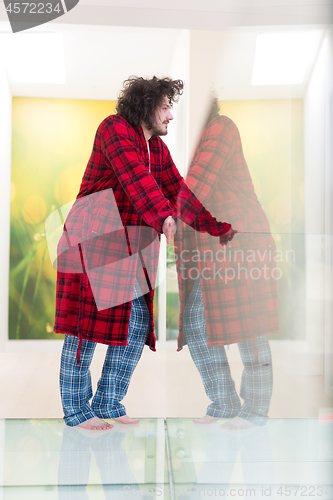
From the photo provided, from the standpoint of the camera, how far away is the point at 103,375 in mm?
1231

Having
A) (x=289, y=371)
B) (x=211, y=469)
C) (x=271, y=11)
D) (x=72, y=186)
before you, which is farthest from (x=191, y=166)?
(x=72, y=186)

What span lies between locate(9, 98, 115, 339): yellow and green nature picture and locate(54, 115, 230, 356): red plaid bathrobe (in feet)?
2.54

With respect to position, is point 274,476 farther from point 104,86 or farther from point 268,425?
point 104,86

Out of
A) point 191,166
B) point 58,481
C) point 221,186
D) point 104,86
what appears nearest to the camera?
point 221,186

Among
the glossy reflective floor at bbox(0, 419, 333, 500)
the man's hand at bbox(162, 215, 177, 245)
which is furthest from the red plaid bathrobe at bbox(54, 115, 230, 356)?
the glossy reflective floor at bbox(0, 419, 333, 500)

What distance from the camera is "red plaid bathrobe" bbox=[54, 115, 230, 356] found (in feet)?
3.65

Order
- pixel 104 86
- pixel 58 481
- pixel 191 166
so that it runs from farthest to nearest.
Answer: pixel 104 86 < pixel 58 481 < pixel 191 166

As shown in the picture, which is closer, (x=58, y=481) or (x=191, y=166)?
(x=191, y=166)

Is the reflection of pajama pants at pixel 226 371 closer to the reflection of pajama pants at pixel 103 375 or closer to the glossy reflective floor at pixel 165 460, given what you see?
the glossy reflective floor at pixel 165 460

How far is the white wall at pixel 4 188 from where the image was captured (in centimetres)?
182

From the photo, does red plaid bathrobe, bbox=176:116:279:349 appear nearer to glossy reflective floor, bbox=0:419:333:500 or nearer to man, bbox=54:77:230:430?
glossy reflective floor, bbox=0:419:333:500

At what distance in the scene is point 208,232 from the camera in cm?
59

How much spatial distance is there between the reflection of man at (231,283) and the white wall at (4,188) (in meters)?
1.46

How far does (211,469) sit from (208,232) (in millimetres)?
355
